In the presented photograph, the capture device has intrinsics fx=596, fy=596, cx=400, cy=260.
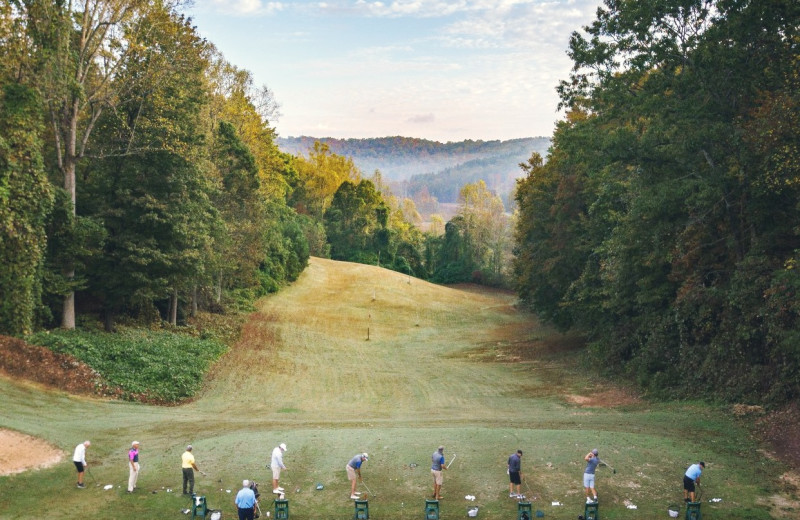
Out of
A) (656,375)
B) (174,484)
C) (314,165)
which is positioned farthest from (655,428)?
(314,165)

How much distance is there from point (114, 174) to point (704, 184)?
33684mm

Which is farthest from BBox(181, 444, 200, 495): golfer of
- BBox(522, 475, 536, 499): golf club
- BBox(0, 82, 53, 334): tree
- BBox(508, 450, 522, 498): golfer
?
BBox(0, 82, 53, 334): tree

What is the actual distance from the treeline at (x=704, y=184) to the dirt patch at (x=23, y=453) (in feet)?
86.9

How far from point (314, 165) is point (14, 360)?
8832 cm

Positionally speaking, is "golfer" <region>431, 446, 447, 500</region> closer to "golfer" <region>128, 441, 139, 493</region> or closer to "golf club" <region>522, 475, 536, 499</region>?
"golf club" <region>522, 475, 536, 499</region>

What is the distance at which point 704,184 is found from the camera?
26.3 meters

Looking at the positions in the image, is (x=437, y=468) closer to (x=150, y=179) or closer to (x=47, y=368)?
(x=47, y=368)

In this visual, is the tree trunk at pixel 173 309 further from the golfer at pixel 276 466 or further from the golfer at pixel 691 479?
the golfer at pixel 691 479

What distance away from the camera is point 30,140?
30062mm

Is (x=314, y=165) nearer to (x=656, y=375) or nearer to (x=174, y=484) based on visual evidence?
(x=656, y=375)

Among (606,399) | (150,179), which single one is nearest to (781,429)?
(606,399)

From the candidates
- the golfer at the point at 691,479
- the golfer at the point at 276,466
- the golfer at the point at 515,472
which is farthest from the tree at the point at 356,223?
the golfer at the point at 691,479

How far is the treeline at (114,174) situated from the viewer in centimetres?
2997

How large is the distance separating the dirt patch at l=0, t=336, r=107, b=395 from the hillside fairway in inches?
41.5
